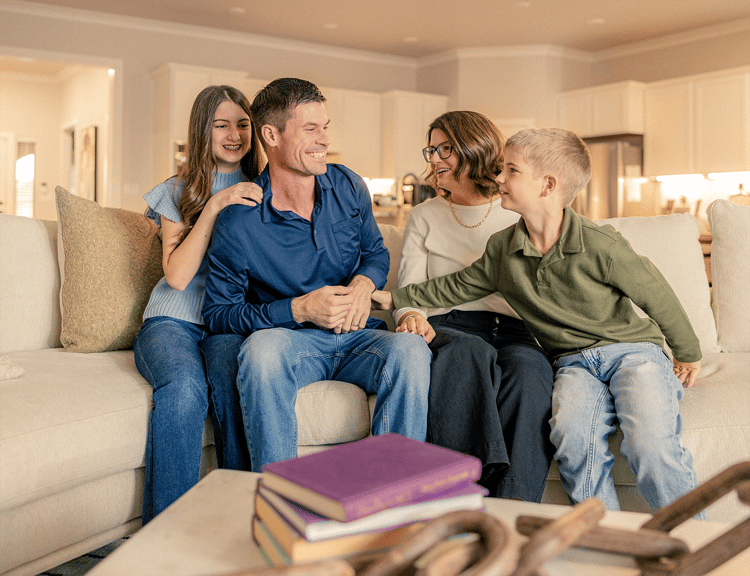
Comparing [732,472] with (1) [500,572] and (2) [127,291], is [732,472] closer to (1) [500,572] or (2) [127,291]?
(1) [500,572]

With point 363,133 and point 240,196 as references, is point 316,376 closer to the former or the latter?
point 240,196

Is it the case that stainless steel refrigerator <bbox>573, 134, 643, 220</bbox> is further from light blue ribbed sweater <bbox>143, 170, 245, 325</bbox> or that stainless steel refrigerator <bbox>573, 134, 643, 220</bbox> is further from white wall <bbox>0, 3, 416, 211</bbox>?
light blue ribbed sweater <bbox>143, 170, 245, 325</bbox>

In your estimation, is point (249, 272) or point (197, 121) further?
point (197, 121)

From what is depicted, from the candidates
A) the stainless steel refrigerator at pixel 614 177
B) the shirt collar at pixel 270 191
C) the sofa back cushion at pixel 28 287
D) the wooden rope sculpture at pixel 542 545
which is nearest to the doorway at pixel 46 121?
the stainless steel refrigerator at pixel 614 177

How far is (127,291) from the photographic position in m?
2.06

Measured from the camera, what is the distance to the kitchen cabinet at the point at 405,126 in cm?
761

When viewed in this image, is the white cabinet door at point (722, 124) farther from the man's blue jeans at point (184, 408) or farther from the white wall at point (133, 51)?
the man's blue jeans at point (184, 408)

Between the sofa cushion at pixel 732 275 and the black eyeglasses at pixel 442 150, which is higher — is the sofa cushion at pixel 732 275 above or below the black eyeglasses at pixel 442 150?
below

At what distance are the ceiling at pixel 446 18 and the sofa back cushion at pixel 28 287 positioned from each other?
4610mm

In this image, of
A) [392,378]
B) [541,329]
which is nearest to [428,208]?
[541,329]

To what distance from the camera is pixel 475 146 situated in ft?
6.91

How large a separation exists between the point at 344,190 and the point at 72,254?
81 cm

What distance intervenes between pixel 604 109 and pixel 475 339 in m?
6.11

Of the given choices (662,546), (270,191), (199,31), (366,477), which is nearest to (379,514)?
(366,477)
